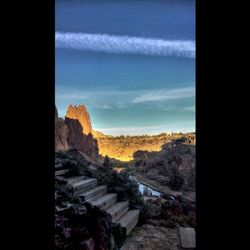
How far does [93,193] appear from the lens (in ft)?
17.5

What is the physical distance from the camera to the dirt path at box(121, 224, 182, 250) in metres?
4.38

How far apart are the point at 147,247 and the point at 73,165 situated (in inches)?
89.5

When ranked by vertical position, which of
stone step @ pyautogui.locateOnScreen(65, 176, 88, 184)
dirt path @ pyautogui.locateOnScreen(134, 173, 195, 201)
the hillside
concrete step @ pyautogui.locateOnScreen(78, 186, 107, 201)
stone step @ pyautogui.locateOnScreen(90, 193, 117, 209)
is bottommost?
dirt path @ pyautogui.locateOnScreen(134, 173, 195, 201)

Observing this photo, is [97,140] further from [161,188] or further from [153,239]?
[153,239]

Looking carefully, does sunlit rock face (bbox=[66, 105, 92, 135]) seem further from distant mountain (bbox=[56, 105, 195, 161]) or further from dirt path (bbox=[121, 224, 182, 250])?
dirt path (bbox=[121, 224, 182, 250])

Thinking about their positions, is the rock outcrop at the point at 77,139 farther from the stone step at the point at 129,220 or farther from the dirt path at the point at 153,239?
the dirt path at the point at 153,239

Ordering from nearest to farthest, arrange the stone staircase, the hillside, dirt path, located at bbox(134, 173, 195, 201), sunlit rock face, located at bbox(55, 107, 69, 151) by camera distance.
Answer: the stone staircase < dirt path, located at bbox(134, 173, 195, 201) < sunlit rock face, located at bbox(55, 107, 69, 151) < the hillside

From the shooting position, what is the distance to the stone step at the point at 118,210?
4.96 meters

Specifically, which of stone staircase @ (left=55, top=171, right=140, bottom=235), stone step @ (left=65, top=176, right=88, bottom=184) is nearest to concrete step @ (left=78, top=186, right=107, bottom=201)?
stone staircase @ (left=55, top=171, right=140, bottom=235)

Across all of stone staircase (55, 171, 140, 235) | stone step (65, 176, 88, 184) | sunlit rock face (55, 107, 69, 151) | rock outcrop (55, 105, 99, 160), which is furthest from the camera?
rock outcrop (55, 105, 99, 160)

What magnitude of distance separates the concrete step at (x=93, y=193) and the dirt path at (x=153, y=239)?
0.90 meters

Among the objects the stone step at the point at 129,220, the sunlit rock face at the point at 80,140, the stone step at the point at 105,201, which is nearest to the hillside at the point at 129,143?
the sunlit rock face at the point at 80,140
